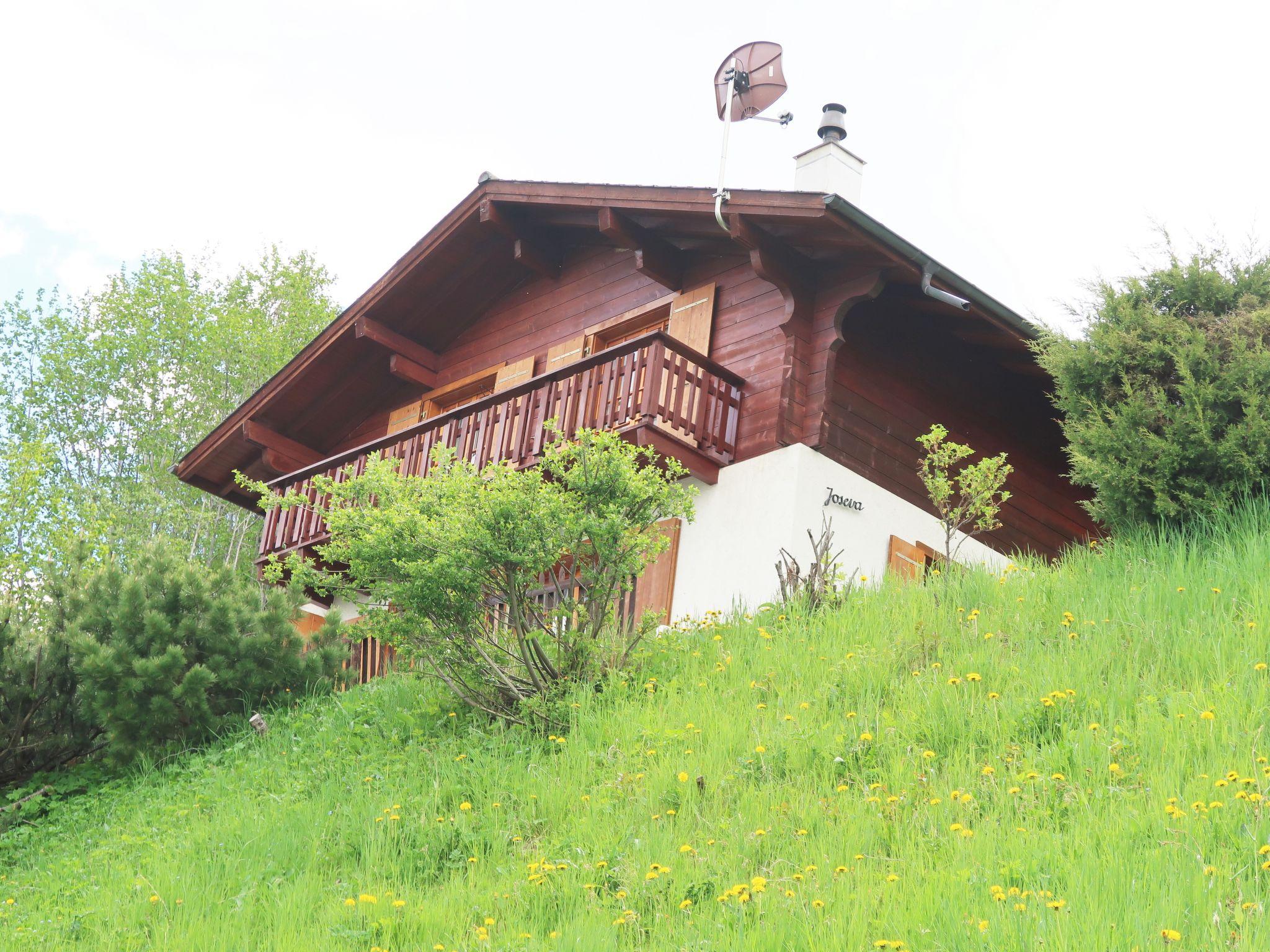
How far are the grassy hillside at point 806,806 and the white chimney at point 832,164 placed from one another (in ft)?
17.0

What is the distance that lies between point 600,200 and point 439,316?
4.15m

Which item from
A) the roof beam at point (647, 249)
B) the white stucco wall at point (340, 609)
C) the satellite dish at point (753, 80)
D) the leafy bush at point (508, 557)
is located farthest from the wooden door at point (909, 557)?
the white stucco wall at point (340, 609)

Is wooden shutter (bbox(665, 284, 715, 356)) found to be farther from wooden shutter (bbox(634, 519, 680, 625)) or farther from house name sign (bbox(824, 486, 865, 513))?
A: house name sign (bbox(824, 486, 865, 513))

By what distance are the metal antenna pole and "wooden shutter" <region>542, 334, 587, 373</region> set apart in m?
2.87

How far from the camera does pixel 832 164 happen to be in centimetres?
1259

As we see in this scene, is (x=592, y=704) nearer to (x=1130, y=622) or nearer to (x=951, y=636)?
(x=951, y=636)

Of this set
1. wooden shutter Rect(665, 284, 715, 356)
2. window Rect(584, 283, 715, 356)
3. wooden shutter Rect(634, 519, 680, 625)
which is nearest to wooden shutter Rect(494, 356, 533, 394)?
window Rect(584, 283, 715, 356)

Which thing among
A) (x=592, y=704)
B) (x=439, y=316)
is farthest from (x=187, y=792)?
(x=439, y=316)

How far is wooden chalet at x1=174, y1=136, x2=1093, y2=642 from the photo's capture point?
446 inches

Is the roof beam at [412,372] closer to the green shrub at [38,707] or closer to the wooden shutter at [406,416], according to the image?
the wooden shutter at [406,416]

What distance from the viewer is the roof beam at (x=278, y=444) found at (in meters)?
17.4

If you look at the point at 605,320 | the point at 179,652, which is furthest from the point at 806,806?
the point at 605,320

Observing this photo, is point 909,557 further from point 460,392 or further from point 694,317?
point 460,392

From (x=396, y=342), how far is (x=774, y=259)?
20.9 feet
